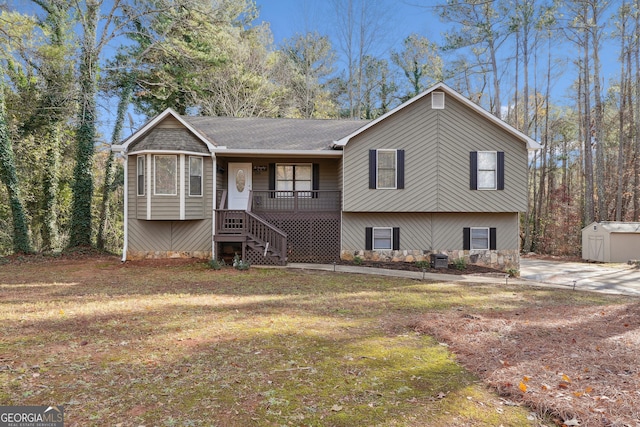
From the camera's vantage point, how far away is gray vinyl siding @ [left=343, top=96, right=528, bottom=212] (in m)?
13.3

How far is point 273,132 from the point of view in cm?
1505

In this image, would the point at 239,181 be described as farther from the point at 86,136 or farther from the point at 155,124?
the point at 86,136

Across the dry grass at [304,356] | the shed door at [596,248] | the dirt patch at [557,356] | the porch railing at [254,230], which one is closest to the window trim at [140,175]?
the porch railing at [254,230]

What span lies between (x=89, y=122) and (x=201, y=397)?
639 inches

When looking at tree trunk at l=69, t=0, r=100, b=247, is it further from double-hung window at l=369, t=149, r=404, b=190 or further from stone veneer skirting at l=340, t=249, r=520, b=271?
double-hung window at l=369, t=149, r=404, b=190

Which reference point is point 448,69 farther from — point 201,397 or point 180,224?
point 201,397

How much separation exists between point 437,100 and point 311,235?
6717 millimetres

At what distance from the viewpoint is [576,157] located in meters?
28.2

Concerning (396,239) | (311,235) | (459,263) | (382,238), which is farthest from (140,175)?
(459,263)

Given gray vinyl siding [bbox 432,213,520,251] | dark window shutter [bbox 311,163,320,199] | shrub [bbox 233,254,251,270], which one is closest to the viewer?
shrub [bbox 233,254,251,270]

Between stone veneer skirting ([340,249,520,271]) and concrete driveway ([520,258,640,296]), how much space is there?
2.42ft

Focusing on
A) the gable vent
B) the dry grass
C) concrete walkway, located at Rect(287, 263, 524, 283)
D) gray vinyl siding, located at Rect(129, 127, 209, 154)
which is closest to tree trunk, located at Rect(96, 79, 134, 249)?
gray vinyl siding, located at Rect(129, 127, 209, 154)

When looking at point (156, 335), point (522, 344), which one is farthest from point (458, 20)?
point (156, 335)

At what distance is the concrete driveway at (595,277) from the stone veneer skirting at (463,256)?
739 mm
